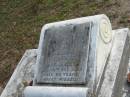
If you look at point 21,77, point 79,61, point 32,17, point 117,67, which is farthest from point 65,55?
point 32,17

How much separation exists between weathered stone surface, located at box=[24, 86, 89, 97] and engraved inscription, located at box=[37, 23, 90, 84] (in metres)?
0.14

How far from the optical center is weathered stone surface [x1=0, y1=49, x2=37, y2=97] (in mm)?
4207

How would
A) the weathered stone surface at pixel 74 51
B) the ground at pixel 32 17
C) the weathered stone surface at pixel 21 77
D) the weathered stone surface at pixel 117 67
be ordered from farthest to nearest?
the ground at pixel 32 17 → the weathered stone surface at pixel 21 77 → the weathered stone surface at pixel 74 51 → the weathered stone surface at pixel 117 67

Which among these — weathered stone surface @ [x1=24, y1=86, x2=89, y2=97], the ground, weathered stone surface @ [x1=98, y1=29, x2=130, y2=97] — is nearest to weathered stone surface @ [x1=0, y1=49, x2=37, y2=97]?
weathered stone surface @ [x1=24, y1=86, x2=89, y2=97]

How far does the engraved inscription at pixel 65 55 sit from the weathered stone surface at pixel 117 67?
0.26 meters

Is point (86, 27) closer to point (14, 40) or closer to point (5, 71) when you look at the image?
point (5, 71)

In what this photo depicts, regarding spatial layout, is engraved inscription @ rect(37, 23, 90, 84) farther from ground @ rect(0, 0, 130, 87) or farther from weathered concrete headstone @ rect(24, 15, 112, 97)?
ground @ rect(0, 0, 130, 87)

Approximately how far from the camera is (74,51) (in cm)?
384

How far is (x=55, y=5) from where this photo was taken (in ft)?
23.3

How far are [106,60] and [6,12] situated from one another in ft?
12.9

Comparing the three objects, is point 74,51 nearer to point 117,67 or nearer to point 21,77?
point 117,67

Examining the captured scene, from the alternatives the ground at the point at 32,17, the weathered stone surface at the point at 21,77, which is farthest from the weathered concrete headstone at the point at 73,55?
the ground at the point at 32,17

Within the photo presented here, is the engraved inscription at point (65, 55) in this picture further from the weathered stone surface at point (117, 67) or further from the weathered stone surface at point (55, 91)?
the weathered stone surface at point (117, 67)

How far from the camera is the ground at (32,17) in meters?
5.91
